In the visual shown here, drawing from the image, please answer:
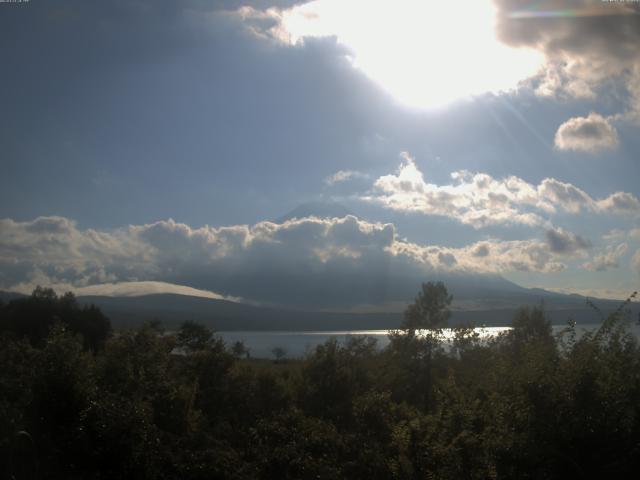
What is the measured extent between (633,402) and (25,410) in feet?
50.7

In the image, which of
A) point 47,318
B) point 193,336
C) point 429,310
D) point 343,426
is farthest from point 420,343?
point 47,318

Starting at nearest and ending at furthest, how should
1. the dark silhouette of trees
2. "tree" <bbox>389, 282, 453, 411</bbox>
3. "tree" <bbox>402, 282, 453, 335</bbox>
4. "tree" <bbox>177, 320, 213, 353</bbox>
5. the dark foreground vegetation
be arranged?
the dark foreground vegetation, "tree" <bbox>389, 282, 453, 411</bbox>, "tree" <bbox>402, 282, 453, 335</bbox>, "tree" <bbox>177, 320, 213, 353</bbox>, the dark silhouette of trees

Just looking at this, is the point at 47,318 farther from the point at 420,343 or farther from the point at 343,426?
the point at 343,426

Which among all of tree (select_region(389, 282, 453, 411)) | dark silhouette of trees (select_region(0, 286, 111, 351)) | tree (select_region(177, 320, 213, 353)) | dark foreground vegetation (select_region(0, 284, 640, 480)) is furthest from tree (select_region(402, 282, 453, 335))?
dark silhouette of trees (select_region(0, 286, 111, 351))

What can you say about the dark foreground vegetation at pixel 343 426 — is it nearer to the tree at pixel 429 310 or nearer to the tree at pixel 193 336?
the tree at pixel 429 310

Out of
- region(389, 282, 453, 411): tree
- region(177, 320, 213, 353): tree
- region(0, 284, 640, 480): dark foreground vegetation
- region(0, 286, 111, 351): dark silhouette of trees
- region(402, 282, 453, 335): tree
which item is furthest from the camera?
region(0, 286, 111, 351): dark silhouette of trees

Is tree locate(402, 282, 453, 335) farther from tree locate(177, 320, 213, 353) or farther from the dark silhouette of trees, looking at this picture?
the dark silhouette of trees

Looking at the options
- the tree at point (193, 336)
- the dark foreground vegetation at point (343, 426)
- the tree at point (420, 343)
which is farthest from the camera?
the tree at point (193, 336)

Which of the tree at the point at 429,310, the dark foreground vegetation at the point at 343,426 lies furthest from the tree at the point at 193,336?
the dark foreground vegetation at the point at 343,426

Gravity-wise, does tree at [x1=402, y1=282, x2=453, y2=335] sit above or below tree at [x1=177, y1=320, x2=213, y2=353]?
above

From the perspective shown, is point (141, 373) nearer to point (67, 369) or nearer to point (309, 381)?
point (67, 369)

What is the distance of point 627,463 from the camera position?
1071 centimetres

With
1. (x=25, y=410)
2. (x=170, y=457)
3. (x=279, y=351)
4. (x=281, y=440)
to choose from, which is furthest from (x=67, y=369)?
(x=279, y=351)

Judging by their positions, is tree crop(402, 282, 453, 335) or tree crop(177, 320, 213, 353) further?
tree crop(177, 320, 213, 353)
